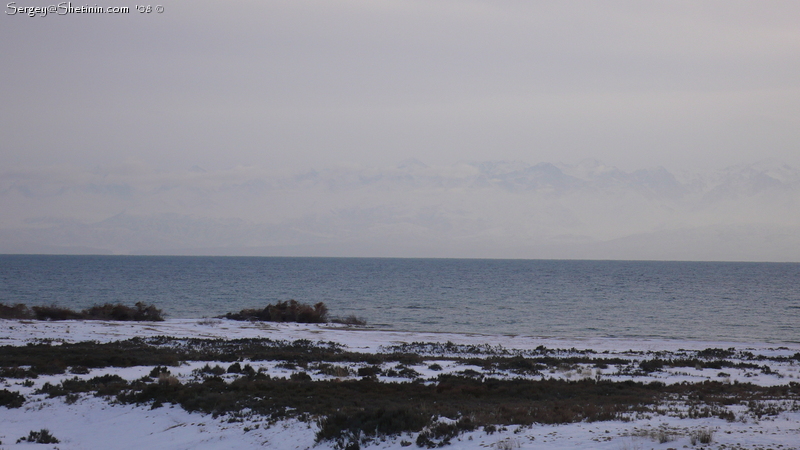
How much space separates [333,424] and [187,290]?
7927 centimetres

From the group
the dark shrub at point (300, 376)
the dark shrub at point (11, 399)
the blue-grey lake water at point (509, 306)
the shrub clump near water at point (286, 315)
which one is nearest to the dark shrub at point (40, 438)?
the dark shrub at point (11, 399)

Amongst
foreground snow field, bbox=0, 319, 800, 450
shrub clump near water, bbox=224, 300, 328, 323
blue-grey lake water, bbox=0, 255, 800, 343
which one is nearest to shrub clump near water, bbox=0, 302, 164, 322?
shrub clump near water, bbox=224, 300, 328, 323

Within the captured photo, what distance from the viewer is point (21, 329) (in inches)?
1350

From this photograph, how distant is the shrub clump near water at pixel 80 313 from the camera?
43938mm

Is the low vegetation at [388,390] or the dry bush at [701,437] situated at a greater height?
the dry bush at [701,437]

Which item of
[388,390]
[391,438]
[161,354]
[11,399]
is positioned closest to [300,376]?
[388,390]

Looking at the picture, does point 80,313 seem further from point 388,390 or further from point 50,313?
point 388,390

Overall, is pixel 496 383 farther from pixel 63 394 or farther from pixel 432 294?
pixel 432 294

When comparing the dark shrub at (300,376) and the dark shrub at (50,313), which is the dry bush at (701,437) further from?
the dark shrub at (50,313)

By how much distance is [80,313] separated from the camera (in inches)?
1858

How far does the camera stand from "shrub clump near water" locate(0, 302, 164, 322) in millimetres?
43938

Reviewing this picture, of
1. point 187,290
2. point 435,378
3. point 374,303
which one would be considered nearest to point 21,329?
point 435,378

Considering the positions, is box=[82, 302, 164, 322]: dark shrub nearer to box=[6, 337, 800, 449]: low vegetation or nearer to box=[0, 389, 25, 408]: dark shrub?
box=[6, 337, 800, 449]: low vegetation

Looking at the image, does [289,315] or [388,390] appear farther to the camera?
[289,315]
